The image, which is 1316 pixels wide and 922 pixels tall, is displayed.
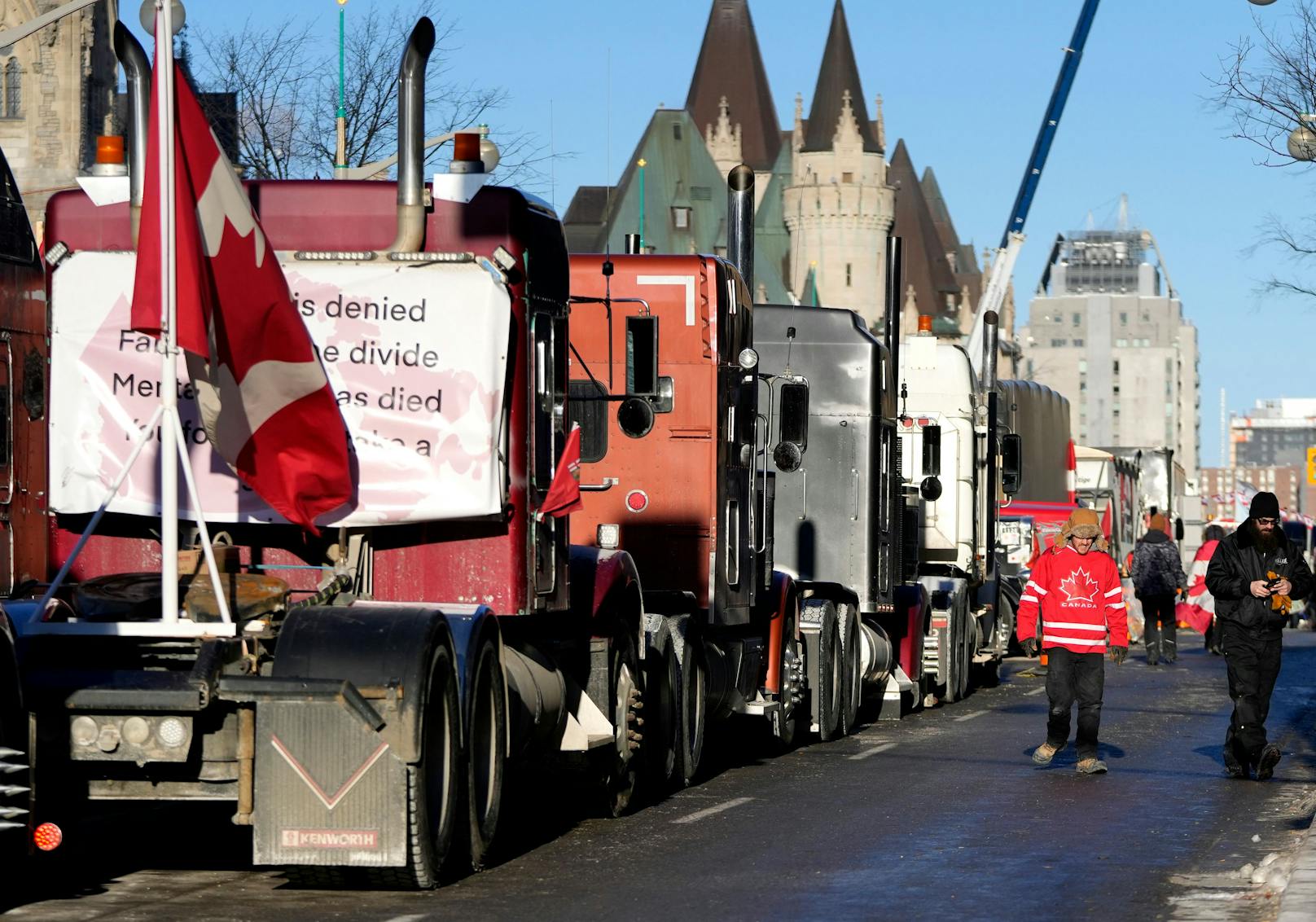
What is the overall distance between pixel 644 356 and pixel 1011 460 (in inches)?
546

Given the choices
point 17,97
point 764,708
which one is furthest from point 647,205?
point 764,708

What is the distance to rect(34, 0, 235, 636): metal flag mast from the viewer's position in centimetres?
922

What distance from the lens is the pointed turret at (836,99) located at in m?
139

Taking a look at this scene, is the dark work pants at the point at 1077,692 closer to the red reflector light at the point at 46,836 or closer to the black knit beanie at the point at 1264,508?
the black knit beanie at the point at 1264,508

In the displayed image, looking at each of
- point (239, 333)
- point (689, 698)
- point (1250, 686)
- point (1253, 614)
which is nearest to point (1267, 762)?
point (1250, 686)

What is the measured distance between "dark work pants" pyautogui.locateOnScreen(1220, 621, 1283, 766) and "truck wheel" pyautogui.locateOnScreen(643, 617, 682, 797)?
3.61m

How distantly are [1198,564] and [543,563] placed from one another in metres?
28.2

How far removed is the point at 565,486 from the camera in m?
11.4

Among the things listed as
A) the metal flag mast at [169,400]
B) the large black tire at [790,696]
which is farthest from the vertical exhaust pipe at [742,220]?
the metal flag mast at [169,400]

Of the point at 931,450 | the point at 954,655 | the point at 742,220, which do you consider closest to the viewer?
the point at 742,220

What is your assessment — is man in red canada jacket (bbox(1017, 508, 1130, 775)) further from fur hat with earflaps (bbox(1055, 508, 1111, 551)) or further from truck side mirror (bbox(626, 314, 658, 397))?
truck side mirror (bbox(626, 314, 658, 397))

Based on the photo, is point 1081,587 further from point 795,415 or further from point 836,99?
point 836,99

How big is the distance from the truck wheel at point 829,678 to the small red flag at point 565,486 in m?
7.20

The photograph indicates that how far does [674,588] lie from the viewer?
1559 cm
